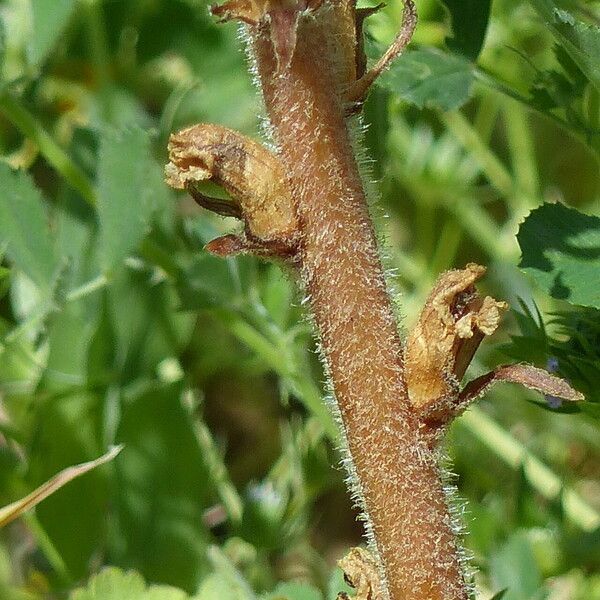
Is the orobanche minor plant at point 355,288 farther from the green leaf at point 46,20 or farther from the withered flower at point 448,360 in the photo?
the green leaf at point 46,20

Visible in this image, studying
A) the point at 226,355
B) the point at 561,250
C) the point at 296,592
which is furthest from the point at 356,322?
the point at 226,355

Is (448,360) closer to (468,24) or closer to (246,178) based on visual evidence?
(246,178)

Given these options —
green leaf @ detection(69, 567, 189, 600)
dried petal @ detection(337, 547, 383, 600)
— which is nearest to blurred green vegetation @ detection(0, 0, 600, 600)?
green leaf @ detection(69, 567, 189, 600)

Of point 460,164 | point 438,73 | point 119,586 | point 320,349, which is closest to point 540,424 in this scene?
point 460,164

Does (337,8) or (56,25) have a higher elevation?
(337,8)

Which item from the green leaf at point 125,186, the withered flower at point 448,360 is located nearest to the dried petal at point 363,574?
the withered flower at point 448,360

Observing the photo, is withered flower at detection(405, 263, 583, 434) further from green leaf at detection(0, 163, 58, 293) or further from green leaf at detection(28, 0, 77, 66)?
green leaf at detection(28, 0, 77, 66)

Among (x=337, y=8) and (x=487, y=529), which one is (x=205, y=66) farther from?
(x=337, y=8)
